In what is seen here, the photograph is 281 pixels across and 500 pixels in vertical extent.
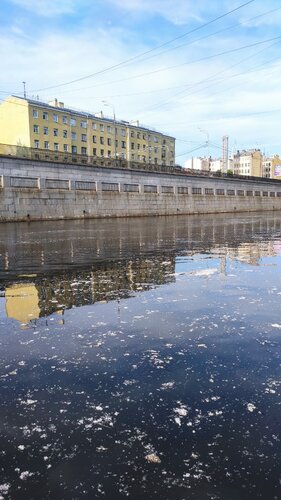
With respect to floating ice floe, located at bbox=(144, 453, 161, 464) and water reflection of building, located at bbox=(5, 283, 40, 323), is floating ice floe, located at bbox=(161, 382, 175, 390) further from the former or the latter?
water reflection of building, located at bbox=(5, 283, 40, 323)

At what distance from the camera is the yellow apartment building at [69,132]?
226 feet

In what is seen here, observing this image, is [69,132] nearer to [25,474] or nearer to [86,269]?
[86,269]

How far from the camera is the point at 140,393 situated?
300 centimetres

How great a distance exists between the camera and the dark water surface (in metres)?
2.07

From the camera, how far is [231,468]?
2135mm

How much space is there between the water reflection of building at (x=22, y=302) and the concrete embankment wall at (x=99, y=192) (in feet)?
82.9

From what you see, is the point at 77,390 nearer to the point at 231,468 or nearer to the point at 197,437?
the point at 197,437

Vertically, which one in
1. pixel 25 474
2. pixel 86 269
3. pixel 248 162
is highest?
pixel 248 162

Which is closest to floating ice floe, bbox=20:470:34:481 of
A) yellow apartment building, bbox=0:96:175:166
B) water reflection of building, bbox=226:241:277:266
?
water reflection of building, bbox=226:241:277:266

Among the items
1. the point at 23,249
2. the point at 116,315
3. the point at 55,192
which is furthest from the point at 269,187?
the point at 116,315

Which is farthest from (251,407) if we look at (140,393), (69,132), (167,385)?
(69,132)

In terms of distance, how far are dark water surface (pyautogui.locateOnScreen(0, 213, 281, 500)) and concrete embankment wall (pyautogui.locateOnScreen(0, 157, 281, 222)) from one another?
26457mm

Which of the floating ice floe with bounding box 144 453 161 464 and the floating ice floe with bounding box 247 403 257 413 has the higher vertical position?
the floating ice floe with bounding box 247 403 257 413

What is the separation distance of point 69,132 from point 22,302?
76747 millimetres
